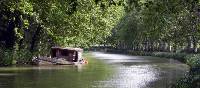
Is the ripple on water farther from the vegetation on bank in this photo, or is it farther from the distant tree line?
the vegetation on bank

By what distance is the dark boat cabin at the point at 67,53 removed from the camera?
216 ft

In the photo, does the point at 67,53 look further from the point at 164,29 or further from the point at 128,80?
the point at 128,80

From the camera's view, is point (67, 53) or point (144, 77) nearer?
point (144, 77)

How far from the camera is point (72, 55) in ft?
217

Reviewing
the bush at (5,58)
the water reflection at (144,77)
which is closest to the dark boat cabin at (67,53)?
the water reflection at (144,77)

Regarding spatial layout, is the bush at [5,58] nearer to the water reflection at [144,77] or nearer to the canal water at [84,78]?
the canal water at [84,78]

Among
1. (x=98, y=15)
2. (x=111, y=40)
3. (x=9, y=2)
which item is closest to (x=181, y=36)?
(x=98, y=15)

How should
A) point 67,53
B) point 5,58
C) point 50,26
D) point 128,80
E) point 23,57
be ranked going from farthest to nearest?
point 67,53 < point 50,26 < point 23,57 < point 5,58 < point 128,80

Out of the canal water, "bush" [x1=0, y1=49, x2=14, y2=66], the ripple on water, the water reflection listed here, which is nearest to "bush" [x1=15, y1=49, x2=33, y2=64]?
"bush" [x1=0, y1=49, x2=14, y2=66]

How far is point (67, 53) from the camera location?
66.3m

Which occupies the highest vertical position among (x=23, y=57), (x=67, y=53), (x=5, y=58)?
(x=67, y=53)

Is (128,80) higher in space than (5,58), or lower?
lower

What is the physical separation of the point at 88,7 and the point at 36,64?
29.8 ft

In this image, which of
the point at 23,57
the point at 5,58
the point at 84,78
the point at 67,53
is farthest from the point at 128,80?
the point at 67,53
